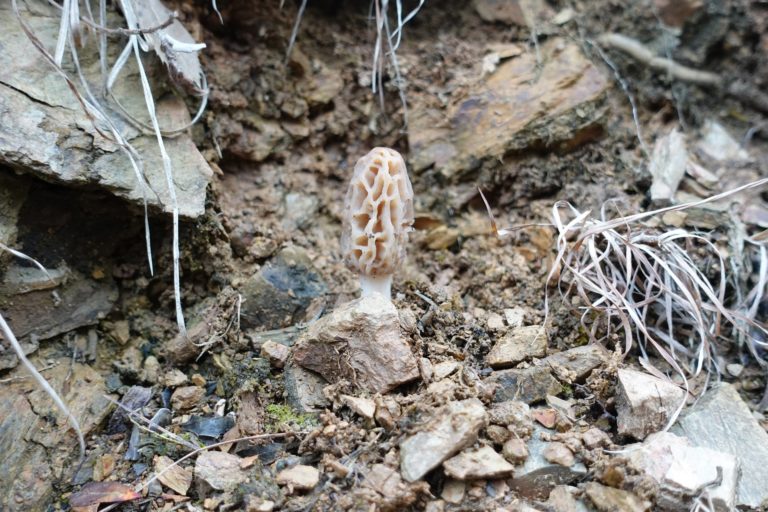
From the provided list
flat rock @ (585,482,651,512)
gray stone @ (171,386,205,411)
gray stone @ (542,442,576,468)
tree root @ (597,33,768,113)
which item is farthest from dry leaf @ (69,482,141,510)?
tree root @ (597,33,768,113)

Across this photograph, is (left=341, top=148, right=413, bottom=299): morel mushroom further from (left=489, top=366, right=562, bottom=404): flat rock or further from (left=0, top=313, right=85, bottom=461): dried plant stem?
(left=0, top=313, right=85, bottom=461): dried plant stem

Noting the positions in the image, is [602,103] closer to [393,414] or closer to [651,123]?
[651,123]

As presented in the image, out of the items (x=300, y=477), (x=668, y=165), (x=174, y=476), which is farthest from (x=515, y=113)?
(x=174, y=476)

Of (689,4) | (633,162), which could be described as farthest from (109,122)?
(689,4)

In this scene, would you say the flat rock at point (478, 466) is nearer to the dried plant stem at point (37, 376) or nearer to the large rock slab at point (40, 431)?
the dried plant stem at point (37, 376)

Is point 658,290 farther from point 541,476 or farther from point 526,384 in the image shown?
point 541,476
